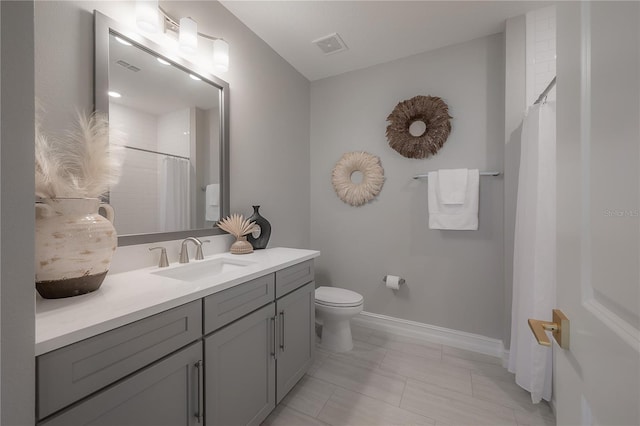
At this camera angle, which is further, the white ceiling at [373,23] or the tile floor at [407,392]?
the white ceiling at [373,23]

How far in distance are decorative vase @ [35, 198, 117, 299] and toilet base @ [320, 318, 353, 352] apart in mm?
1700

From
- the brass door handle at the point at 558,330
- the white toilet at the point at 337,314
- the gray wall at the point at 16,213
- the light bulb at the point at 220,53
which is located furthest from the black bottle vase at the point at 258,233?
the brass door handle at the point at 558,330

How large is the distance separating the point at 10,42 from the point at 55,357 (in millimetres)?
705

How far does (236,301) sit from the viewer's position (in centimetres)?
114

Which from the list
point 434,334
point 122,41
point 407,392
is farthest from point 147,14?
point 434,334

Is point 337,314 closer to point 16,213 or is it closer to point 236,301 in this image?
point 236,301

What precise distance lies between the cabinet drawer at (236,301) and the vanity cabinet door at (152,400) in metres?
0.11

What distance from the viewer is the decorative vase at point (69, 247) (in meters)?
0.81

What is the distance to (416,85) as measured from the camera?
92.5 inches

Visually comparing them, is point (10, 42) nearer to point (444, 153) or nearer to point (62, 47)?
point (62, 47)

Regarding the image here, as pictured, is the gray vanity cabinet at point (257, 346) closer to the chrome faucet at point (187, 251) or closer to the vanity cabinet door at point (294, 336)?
the vanity cabinet door at point (294, 336)

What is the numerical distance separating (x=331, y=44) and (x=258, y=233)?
68.6 inches

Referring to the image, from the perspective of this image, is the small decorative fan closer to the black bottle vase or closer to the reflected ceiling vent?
the black bottle vase

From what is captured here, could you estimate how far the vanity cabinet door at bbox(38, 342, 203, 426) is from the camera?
68cm
